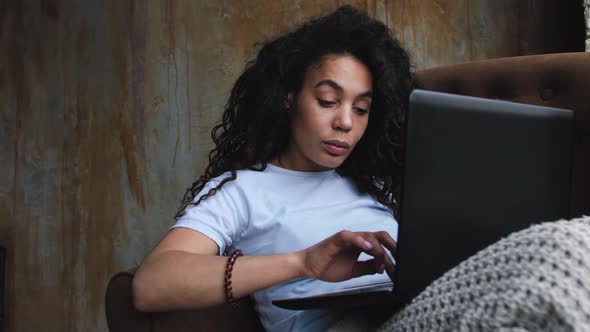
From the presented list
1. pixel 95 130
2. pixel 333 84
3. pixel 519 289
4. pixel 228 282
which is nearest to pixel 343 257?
pixel 228 282

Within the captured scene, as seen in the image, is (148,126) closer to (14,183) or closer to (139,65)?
(139,65)

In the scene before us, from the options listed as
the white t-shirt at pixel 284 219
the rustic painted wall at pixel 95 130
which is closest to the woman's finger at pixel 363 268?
the white t-shirt at pixel 284 219

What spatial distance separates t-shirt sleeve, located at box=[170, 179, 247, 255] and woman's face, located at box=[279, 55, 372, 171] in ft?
0.56

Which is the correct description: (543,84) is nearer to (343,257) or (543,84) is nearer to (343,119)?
(343,119)

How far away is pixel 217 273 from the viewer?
79 centimetres

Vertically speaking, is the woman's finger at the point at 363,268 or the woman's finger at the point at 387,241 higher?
the woman's finger at the point at 387,241

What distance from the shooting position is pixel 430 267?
2.15 feet

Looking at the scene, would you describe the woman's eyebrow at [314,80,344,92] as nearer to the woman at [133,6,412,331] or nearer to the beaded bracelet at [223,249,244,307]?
the woman at [133,6,412,331]

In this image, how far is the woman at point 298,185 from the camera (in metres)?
0.79

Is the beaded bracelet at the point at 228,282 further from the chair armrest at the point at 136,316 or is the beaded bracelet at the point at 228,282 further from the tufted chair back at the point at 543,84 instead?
the tufted chair back at the point at 543,84

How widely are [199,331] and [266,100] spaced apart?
19.2 inches

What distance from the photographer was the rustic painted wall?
181 centimetres

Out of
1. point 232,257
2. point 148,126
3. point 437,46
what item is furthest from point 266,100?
point 437,46

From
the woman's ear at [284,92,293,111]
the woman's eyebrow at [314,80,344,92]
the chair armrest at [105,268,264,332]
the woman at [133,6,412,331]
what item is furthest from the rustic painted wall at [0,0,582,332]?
the chair armrest at [105,268,264,332]
